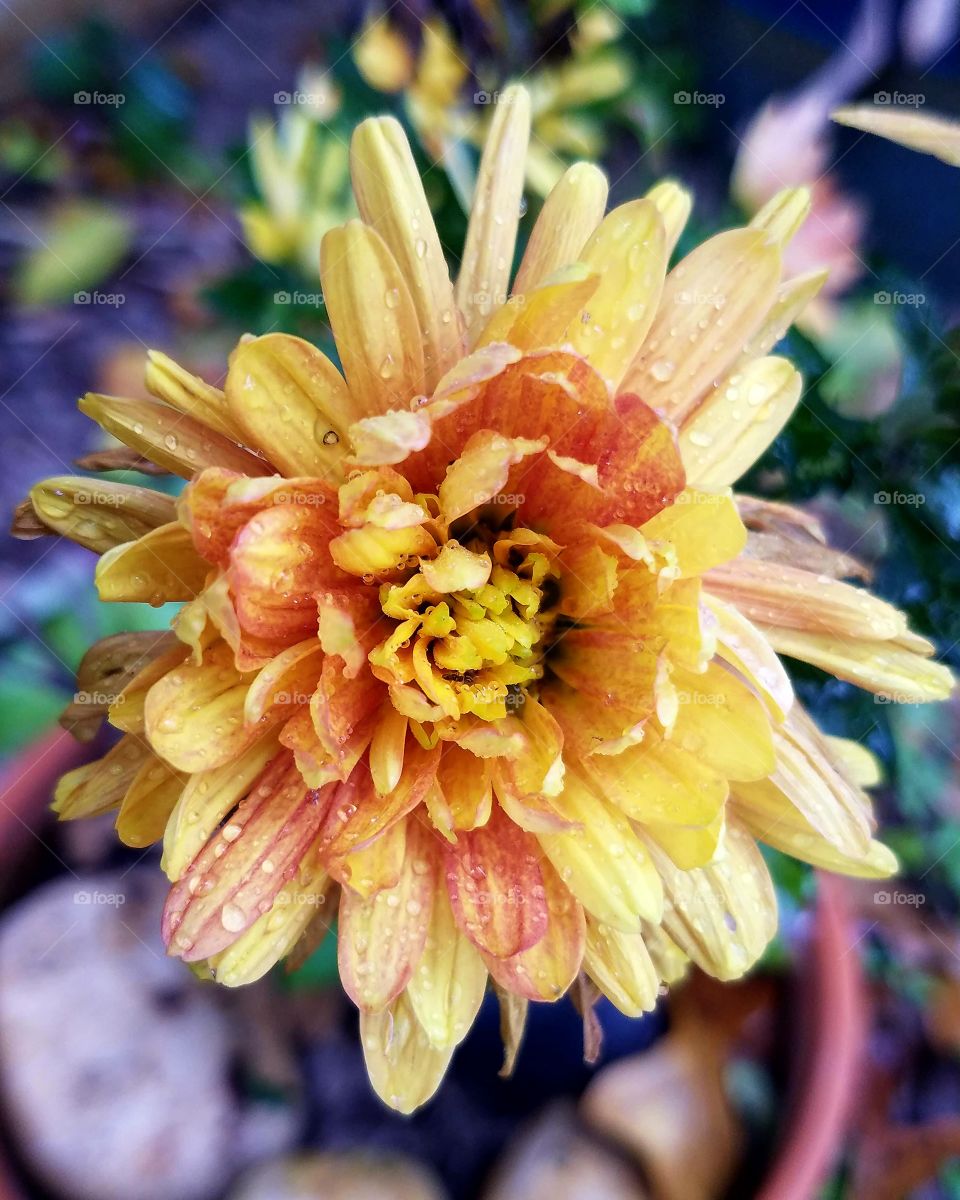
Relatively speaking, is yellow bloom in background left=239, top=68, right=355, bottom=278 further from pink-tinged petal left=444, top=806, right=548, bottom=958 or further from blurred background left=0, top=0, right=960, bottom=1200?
pink-tinged petal left=444, top=806, right=548, bottom=958

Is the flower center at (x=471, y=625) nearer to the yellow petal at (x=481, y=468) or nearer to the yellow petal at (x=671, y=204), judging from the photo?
the yellow petal at (x=481, y=468)

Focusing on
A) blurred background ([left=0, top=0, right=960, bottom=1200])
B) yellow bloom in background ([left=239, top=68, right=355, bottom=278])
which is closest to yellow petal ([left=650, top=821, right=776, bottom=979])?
blurred background ([left=0, top=0, right=960, bottom=1200])

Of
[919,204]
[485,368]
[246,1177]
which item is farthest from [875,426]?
[919,204]

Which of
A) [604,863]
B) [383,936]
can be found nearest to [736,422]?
[604,863]

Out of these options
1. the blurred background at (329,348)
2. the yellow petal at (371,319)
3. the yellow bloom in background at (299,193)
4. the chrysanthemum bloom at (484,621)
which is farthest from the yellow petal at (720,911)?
the yellow bloom in background at (299,193)

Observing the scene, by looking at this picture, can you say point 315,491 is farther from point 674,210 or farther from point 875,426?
point 875,426

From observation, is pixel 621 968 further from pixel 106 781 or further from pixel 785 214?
pixel 785 214
